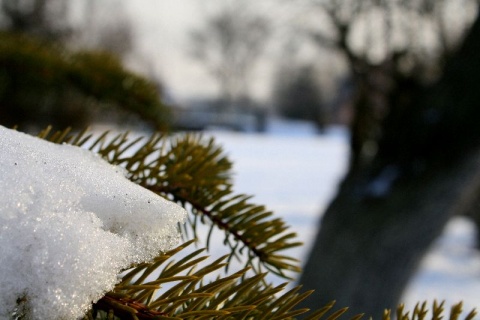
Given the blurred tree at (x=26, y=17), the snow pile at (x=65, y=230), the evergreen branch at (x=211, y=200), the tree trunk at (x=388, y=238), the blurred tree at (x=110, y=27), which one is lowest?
the snow pile at (x=65, y=230)

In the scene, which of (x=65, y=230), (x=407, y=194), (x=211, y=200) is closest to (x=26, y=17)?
(x=407, y=194)

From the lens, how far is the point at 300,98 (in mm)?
37000

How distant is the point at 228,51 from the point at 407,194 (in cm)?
3263

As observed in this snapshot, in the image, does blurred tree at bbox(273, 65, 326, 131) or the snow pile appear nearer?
the snow pile

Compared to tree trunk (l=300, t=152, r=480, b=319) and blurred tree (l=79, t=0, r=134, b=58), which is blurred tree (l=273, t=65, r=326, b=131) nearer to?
blurred tree (l=79, t=0, r=134, b=58)

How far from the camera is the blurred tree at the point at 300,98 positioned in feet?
111

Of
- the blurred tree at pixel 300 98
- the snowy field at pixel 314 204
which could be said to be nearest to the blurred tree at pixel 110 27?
the snowy field at pixel 314 204

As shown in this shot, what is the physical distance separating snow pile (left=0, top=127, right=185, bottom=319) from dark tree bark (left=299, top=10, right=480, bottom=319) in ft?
7.39

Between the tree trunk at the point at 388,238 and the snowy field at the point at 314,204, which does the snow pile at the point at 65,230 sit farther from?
the tree trunk at the point at 388,238

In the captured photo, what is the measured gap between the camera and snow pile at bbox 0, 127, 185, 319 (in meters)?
0.29

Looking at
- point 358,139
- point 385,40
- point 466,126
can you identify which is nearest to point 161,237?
point 466,126

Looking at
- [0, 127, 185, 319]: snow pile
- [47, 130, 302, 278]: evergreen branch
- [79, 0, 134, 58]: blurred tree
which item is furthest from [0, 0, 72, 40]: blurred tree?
[79, 0, 134, 58]: blurred tree

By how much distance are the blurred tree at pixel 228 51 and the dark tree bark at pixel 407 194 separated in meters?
28.9

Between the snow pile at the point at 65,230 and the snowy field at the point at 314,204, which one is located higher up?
the snowy field at the point at 314,204
